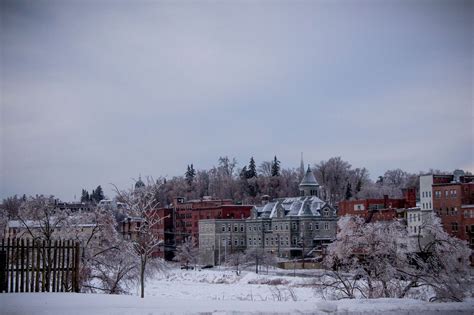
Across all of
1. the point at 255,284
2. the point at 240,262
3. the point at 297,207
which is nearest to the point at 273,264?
the point at 240,262

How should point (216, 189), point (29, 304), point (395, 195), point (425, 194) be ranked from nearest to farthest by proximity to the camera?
point (29, 304) < point (425, 194) < point (395, 195) < point (216, 189)

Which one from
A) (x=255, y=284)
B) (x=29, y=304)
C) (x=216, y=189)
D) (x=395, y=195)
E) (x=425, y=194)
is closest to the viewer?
(x=29, y=304)

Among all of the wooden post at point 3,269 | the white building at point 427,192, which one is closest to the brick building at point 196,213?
the white building at point 427,192

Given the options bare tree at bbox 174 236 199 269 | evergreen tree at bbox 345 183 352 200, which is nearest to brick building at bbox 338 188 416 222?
bare tree at bbox 174 236 199 269

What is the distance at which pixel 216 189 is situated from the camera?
161250mm

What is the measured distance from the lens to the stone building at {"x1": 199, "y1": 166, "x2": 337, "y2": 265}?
3812 inches

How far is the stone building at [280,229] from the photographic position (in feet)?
318

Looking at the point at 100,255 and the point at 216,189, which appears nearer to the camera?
the point at 100,255

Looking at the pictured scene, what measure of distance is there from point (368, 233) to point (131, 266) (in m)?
14.3

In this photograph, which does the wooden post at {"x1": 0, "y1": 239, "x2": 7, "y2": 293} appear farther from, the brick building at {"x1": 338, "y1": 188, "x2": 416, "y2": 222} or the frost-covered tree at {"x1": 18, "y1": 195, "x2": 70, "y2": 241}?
the brick building at {"x1": 338, "y1": 188, "x2": 416, "y2": 222}

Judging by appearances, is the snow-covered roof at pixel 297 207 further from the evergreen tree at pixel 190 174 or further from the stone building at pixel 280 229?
the evergreen tree at pixel 190 174

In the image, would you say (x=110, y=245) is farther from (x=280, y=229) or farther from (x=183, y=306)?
(x=280, y=229)

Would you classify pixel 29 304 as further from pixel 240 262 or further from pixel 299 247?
pixel 299 247

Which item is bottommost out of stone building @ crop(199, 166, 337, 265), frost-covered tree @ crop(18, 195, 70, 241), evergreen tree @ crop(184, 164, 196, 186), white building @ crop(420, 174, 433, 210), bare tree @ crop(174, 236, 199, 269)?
bare tree @ crop(174, 236, 199, 269)
